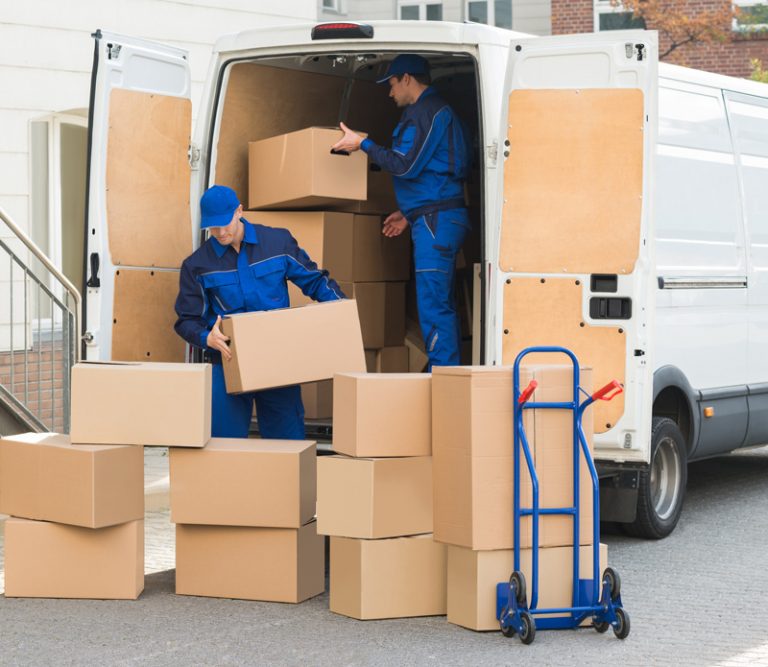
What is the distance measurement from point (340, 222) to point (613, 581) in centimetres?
289

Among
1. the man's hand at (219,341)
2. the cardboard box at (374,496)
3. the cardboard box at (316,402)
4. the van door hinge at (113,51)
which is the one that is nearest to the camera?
the cardboard box at (374,496)

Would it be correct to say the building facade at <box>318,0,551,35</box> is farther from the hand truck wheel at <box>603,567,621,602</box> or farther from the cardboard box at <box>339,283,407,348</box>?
the hand truck wheel at <box>603,567,621,602</box>

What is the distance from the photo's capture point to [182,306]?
702 centimetres

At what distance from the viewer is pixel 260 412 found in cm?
712

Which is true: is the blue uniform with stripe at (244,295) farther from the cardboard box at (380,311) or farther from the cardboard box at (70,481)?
the cardboard box at (380,311)

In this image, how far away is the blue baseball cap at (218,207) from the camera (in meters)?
6.89

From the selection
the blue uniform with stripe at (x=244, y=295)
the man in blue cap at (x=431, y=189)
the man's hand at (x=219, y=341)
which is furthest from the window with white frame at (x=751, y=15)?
the man's hand at (x=219, y=341)

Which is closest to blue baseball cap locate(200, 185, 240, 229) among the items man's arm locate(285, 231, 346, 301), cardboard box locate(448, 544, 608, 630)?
man's arm locate(285, 231, 346, 301)

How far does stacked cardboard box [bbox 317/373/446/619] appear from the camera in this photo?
592 cm

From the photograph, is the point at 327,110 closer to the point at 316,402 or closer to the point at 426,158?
the point at 426,158

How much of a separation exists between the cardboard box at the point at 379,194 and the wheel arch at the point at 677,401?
67.7 inches

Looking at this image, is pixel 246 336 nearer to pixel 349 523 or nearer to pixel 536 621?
pixel 349 523

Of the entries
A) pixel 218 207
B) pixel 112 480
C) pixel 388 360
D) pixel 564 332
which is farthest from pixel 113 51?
pixel 564 332

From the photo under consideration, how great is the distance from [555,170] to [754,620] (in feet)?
6.78
